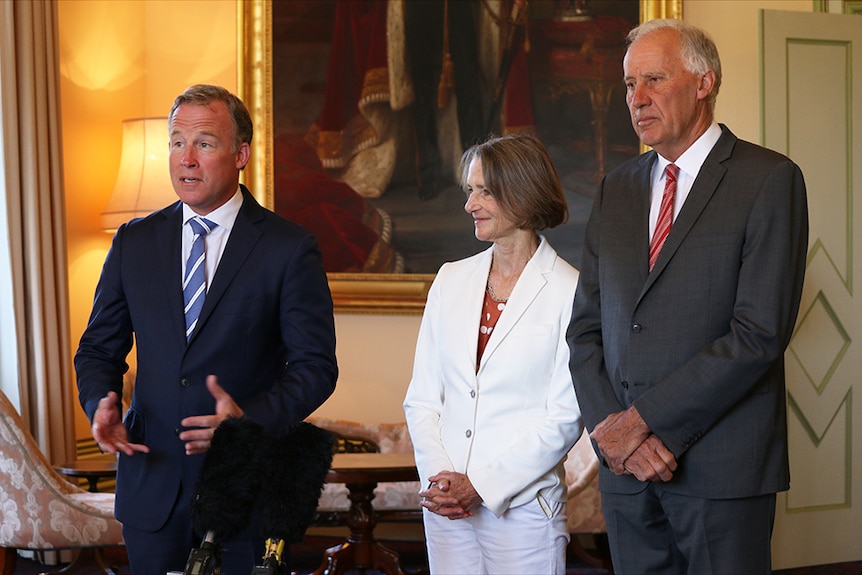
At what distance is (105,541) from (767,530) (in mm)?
3111

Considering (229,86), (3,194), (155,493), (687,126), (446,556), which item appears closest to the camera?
(155,493)

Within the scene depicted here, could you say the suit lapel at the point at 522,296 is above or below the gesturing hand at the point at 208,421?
above

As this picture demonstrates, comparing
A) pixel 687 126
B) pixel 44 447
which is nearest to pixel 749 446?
pixel 687 126

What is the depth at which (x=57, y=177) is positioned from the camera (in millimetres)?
5332

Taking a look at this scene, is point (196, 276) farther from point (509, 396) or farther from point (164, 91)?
point (164, 91)

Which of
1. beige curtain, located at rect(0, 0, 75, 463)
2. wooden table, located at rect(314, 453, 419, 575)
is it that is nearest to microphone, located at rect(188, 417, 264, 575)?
wooden table, located at rect(314, 453, 419, 575)

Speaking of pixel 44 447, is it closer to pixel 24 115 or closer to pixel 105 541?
pixel 105 541

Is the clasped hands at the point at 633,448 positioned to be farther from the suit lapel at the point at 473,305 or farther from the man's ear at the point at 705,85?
the man's ear at the point at 705,85

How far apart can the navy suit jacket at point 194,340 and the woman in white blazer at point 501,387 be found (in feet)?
1.74

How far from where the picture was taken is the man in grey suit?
7.84 ft

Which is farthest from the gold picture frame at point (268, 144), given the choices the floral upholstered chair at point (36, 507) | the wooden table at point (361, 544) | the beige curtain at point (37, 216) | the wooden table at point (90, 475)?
the floral upholstered chair at point (36, 507)

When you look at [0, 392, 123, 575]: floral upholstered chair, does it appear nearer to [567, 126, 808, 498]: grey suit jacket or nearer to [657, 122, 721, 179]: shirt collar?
[567, 126, 808, 498]: grey suit jacket

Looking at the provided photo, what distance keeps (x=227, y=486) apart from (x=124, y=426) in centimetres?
Answer: 63

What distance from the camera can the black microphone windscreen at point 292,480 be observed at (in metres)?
1.75
